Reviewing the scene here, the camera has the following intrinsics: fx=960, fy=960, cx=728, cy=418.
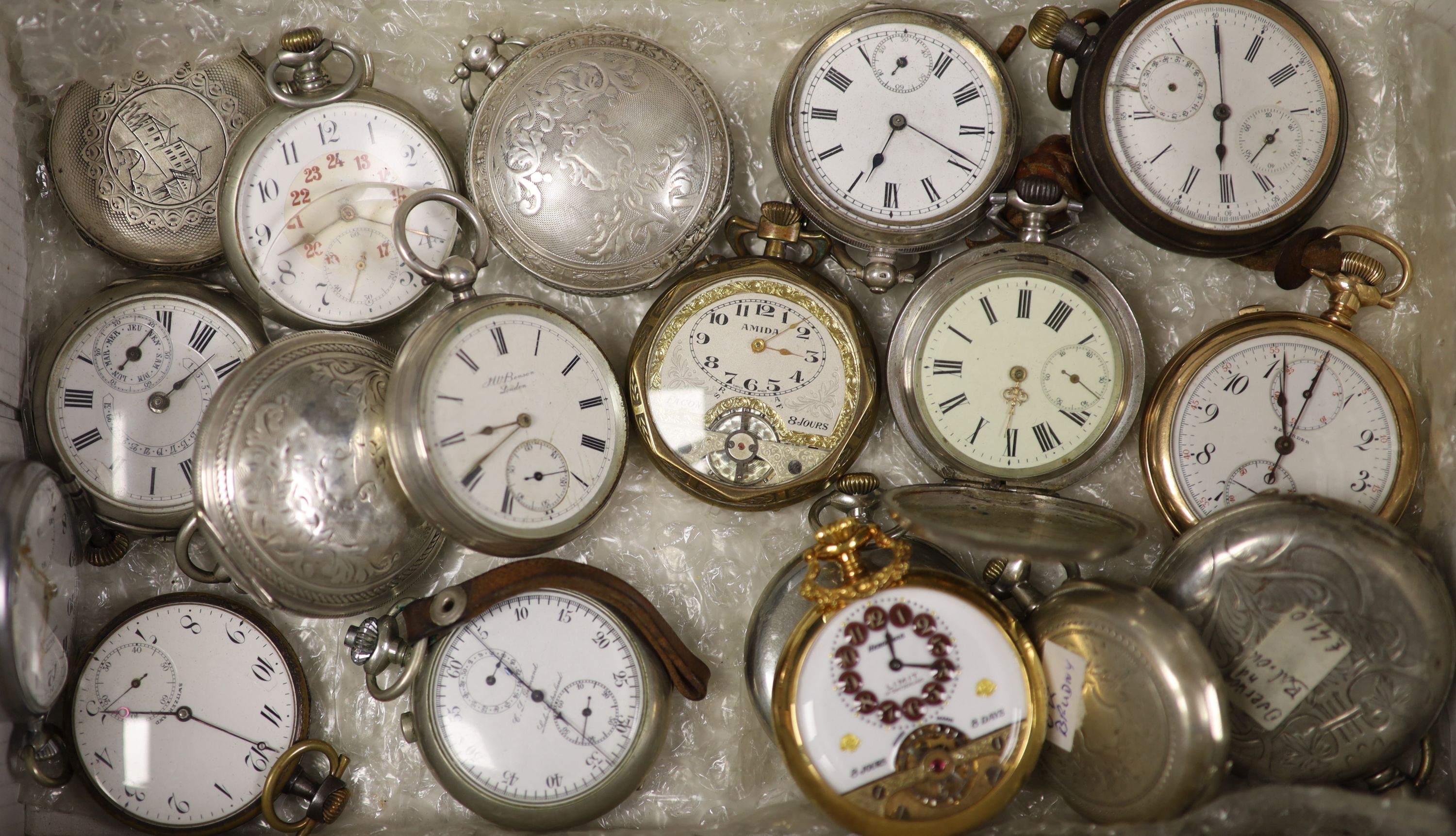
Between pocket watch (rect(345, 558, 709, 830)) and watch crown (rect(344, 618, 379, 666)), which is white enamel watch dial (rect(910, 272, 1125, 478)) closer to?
pocket watch (rect(345, 558, 709, 830))

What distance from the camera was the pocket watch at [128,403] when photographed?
2.11 m

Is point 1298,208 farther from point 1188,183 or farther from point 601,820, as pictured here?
point 601,820

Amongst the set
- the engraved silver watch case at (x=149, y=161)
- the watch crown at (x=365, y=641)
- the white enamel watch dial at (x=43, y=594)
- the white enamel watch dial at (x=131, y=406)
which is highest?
the engraved silver watch case at (x=149, y=161)

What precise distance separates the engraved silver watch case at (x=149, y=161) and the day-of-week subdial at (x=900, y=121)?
4.37 feet

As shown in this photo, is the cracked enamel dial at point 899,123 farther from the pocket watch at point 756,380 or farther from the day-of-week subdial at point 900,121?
the pocket watch at point 756,380

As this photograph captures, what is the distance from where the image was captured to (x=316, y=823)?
2105 mm

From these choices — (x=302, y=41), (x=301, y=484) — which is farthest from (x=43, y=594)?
(x=302, y=41)

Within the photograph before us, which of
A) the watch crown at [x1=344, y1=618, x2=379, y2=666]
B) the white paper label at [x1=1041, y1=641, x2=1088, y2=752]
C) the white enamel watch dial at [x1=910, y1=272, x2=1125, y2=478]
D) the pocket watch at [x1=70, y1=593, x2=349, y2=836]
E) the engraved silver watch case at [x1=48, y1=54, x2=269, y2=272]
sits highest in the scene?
the white enamel watch dial at [x1=910, y1=272, x2=1125, y2=478]

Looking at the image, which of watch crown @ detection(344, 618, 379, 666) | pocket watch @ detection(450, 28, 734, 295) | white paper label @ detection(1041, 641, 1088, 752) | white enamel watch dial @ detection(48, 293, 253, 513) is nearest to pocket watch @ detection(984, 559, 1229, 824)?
white paper label @ detection(1041, 641, 1088, 752)

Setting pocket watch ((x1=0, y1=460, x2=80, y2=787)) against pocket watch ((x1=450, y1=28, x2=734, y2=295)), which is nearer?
pocket watch ((x1=0, y1=460, x2=80, y2=787))

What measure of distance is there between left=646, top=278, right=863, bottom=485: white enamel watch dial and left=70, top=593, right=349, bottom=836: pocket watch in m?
1.02

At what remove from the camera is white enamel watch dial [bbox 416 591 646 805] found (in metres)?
2.00

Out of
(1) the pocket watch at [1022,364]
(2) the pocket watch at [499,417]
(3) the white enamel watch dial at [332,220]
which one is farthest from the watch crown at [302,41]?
(1) the pocket watch at [1022,364]

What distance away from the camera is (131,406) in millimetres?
2123
